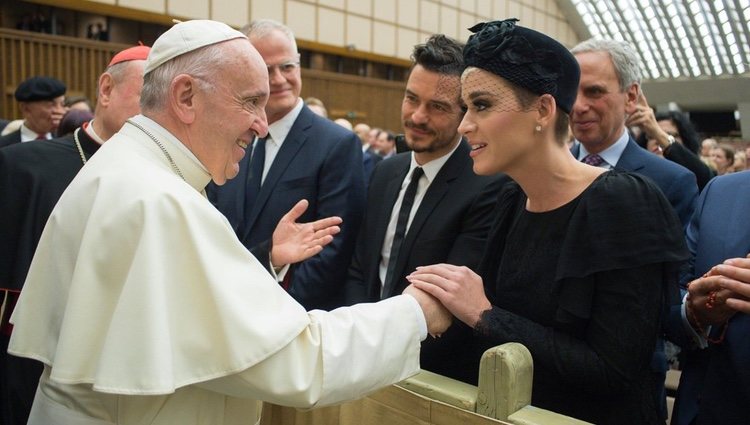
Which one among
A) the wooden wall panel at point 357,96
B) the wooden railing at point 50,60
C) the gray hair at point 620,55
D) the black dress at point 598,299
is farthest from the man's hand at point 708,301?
the wooden wall panel at point 357,96

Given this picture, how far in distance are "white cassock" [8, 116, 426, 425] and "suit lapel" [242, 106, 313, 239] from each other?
121 cm

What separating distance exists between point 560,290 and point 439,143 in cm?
86

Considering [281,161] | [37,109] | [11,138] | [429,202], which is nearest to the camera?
[429,202]

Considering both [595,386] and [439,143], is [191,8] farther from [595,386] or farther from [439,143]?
[595,386]

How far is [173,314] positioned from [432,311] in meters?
0.60

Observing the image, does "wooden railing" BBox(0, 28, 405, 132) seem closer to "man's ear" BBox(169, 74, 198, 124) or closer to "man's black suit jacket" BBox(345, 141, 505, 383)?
"man's black suit jacket" BBox(345, 141, 505, 383)

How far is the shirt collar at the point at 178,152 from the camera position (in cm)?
145

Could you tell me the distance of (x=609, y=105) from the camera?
8.37 feet

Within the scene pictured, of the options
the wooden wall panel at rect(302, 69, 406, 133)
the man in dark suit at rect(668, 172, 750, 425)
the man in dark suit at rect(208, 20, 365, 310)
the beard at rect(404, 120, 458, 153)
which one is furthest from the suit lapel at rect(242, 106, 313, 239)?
the wooden wall panel at rect(302, 69, 406, 133)

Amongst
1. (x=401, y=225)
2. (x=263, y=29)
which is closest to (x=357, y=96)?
(x=263, y=29)

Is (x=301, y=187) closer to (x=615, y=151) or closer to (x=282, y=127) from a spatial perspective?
(x=282, y=127)

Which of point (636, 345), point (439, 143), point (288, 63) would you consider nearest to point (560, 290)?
point (636, 345)

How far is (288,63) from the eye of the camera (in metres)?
2.84

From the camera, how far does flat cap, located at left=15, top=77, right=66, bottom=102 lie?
5.07m
